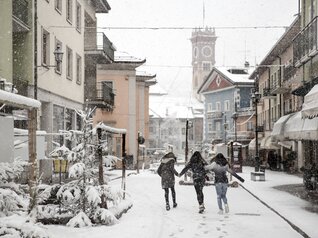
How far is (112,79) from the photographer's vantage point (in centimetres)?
4441

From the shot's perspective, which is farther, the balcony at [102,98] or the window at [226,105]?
the window at [226,105]

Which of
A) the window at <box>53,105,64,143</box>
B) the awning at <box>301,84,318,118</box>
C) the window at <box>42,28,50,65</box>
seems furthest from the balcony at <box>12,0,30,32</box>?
the awning at <box>301,84,318,118</box>

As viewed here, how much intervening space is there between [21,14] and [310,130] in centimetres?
1117

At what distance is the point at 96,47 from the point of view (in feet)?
98.8

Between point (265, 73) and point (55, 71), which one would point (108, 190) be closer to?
point (55, 71)

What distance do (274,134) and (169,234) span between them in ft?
53.4

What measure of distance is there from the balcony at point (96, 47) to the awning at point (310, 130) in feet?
50.1

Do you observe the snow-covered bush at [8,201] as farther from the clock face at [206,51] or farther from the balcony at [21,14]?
the clock face at [206,51]

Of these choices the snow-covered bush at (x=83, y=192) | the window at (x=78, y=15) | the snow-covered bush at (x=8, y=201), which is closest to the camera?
the snow-covered bush at (x=8, y=201)

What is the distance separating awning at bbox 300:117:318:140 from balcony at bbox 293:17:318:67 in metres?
2.93

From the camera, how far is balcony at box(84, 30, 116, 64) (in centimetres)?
2980

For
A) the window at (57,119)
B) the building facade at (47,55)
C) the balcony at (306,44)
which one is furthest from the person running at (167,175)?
the window at (57,119)

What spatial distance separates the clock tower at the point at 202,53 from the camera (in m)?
129

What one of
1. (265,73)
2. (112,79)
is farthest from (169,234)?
(265,73)
